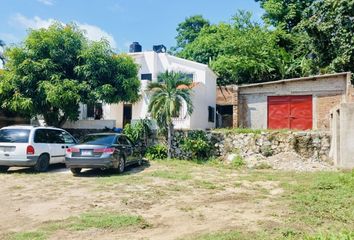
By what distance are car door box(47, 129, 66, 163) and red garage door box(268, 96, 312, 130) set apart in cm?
1372

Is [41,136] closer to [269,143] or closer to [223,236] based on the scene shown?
[223,236]

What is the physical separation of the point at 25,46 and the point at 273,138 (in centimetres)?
1341

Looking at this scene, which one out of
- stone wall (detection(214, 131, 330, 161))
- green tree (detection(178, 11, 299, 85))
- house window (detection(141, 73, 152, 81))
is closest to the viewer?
stone wall (detection(214, 131, 330, 161))

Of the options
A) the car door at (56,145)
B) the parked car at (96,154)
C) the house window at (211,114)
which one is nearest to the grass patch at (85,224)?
the parked car at (96,154)

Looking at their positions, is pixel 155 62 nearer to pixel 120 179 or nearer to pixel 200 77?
pixel 200 77

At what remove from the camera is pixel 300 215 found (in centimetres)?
674

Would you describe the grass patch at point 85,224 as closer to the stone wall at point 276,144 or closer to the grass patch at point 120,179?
the grass patch at point 120,179

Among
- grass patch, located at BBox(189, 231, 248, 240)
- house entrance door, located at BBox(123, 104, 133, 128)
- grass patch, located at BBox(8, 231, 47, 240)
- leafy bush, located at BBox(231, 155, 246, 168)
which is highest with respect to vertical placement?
house entrance door, located at BBox(123, 104, 133, 128)

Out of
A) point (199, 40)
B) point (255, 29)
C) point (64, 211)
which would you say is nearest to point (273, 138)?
point (64, 211)

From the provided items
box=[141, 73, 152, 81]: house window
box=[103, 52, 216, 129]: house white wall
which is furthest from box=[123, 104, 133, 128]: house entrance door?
box=[141, 73, 152, 81]: house window

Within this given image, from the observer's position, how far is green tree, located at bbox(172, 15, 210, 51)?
4325 cm

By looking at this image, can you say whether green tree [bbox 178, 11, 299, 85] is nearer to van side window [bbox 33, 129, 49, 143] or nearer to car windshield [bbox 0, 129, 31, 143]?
van side window [bbox 33, 129, 49, 143]

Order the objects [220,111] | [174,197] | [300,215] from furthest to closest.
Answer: [220,111]
[174,197]
[300,215]

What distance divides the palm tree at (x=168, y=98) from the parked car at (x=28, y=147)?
5095 mm
